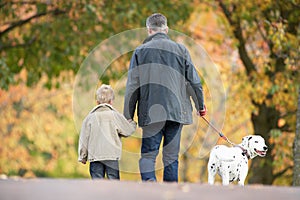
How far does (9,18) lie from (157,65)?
953cm

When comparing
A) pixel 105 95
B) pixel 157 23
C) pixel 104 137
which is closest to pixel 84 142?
pixel 104 137

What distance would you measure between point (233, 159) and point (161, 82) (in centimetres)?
109

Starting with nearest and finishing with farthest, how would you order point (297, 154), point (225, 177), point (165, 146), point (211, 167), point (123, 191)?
point (123, 191)
point (225, 177)
point (211, 167)
point (165, 146)
point (297, 154)

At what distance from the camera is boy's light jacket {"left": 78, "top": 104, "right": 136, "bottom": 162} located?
331 inches

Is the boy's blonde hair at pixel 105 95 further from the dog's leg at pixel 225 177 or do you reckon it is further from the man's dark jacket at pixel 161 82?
the dog's leg at pixel 225 177

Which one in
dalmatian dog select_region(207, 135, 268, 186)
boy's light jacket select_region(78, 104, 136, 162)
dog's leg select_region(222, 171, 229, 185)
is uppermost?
boy's light jacket select_region(78, 104, 136, 162)

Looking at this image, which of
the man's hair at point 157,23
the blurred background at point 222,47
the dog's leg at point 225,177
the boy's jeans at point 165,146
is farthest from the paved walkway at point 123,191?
the blurred background at point 222,47

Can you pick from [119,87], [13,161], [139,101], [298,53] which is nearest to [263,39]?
[298,53]

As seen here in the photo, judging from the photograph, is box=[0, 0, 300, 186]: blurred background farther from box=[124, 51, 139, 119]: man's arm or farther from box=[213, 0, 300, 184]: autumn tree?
box=[124, 51, 139, 119]: man's arm

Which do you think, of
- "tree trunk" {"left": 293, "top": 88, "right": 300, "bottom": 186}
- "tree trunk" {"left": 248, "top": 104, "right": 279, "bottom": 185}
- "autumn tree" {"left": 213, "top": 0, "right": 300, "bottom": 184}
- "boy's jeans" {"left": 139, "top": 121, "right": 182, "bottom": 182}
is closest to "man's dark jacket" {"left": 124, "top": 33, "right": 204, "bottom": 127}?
"boy's jeans" {"left": 139, "top": 121, "right": 182, "bottom": 182}

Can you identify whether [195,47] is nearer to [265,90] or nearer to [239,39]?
[239,39]

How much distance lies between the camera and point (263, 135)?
53.8 feet

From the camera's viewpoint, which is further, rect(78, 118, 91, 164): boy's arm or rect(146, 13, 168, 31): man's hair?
rect(78, 118, 91, 164): boy's arm

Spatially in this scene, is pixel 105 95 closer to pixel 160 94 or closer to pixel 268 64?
pixel 160 94
